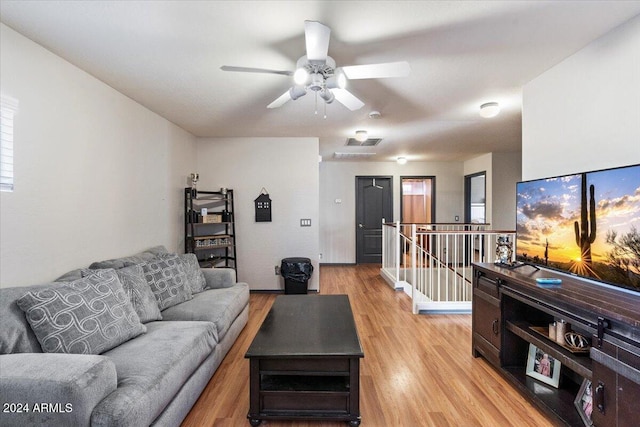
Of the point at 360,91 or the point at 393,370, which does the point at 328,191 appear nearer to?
the point at 360,91

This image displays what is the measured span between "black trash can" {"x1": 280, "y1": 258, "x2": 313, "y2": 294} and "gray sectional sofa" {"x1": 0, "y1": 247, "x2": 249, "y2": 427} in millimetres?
1698

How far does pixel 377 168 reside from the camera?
712cm

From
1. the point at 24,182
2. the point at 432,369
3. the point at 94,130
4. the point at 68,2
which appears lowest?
the point at 432,369

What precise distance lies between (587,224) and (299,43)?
7.51 ft

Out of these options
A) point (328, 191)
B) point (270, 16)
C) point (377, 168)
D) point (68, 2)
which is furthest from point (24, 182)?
point (377, 168)

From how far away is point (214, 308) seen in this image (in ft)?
8.43

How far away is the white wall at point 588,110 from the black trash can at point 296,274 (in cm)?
299

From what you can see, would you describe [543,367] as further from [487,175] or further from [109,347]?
[487,175]

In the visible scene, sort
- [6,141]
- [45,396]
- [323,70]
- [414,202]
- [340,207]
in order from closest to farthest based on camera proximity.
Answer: [45,396] → [6,141] → [323,70] → [340,207] → [414,202]

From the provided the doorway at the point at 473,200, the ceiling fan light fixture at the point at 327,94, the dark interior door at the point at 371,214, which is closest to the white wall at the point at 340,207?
the dark interior door at the point at 371,214

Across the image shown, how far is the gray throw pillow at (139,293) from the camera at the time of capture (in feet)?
7.29

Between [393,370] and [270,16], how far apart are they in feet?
9.06

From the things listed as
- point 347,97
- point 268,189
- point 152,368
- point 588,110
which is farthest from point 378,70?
point 268,189

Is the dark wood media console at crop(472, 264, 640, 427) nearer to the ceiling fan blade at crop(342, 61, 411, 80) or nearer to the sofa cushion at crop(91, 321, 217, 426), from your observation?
the ceiling fan blade at crop(342, 61, 411, 80)
